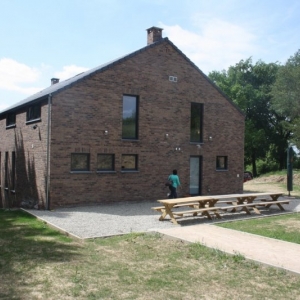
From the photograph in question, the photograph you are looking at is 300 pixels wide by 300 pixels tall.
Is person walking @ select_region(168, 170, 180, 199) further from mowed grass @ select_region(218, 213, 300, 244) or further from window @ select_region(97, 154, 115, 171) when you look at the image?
mowed grass @ select_region(218, 213, 300, 244)

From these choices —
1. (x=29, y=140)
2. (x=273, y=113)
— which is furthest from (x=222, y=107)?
(x=273, y=113)

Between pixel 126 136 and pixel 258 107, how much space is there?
36.2 meters

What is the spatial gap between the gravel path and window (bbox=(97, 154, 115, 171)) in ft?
5.37

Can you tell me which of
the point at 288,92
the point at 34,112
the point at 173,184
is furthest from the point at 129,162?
the point at 288,92

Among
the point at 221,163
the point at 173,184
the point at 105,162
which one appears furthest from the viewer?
→ the point at 221,163

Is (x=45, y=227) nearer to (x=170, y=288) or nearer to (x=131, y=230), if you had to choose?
(x=131, y=230)

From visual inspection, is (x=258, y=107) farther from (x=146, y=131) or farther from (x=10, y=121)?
(x=10, y=121)

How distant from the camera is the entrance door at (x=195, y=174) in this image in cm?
1955

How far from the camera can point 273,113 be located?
164ft

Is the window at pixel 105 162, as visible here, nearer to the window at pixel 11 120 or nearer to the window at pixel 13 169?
the window at pixel 13 169

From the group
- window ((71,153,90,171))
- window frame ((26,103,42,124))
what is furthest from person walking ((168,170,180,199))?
window frame ((26,103,42,124))

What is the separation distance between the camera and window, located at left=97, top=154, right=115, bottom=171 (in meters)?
16.2

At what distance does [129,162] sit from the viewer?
1719cm

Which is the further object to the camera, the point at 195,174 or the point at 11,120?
the point at 11,120
